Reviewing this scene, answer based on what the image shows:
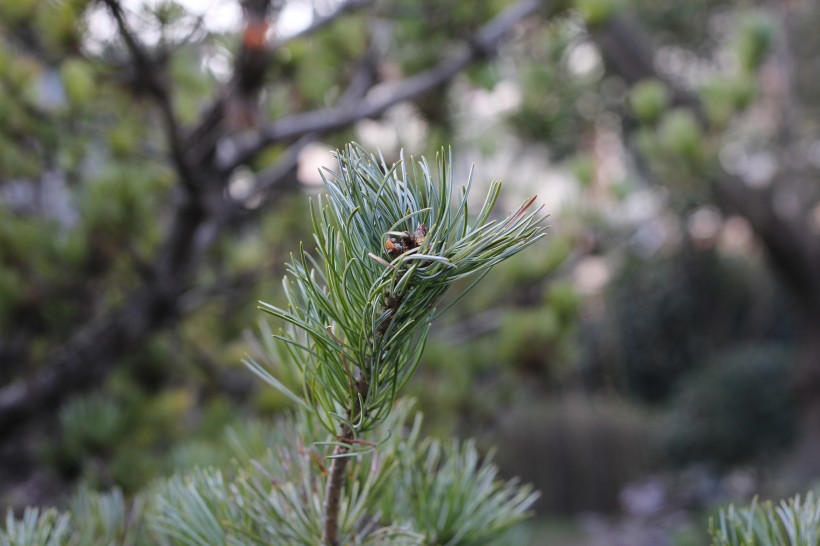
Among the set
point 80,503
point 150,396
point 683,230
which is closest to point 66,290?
point 150,396

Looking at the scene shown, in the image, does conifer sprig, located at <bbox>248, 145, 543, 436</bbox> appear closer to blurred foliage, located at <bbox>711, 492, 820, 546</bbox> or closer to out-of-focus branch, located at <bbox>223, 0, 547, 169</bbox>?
blurred foliage, located at <bbox>711, 492, 820, 546</bbox>

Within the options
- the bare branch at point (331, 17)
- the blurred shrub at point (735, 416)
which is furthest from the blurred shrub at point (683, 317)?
the bare branch at point (331, 17)

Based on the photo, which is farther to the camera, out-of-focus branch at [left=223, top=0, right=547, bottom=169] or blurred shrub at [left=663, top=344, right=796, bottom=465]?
blurred shrub at [left=663, top=344, right=796, bottom=465]

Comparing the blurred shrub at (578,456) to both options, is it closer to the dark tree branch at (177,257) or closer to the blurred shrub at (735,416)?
the blurred shrub at (735,416)

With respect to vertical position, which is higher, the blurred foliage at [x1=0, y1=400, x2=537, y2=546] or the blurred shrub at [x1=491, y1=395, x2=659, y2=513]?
the blurred shrub at [x1=491, y1=395, x2=659, y2=513]

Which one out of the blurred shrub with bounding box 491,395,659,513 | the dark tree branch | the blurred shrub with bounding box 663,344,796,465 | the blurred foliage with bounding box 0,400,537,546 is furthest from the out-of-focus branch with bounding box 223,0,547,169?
the blurred shrub with bounding box 491,395,659,513

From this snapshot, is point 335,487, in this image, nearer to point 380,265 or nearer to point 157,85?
point 380,265
